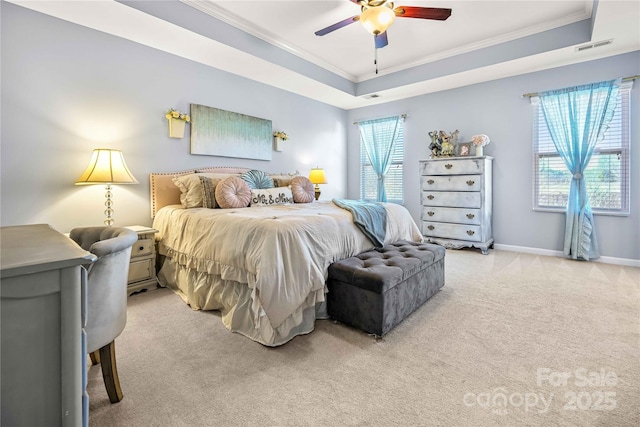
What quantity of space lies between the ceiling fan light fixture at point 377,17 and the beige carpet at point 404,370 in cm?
238

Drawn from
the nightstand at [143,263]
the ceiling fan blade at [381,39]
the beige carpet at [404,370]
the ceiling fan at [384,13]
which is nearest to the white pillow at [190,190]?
the nightstand at [143,263]

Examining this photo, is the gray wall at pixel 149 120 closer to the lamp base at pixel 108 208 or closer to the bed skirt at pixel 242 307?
the lamp base at pixel 108 208

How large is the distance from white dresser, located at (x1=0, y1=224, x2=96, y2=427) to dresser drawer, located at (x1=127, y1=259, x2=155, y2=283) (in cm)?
224

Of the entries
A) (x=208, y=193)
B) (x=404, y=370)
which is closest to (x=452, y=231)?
(x=404, y=370)

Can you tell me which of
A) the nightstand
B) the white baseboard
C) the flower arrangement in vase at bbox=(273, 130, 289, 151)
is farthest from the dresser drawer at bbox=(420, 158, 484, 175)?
the nightstand

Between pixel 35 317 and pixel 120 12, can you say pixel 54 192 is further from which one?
pixel 35 317

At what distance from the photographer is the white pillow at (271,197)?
3344mm

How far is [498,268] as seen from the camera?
3.61 metres

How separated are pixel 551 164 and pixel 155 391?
501 centimetres

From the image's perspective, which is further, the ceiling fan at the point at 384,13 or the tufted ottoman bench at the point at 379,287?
the ceiling fan at the point at 384,13

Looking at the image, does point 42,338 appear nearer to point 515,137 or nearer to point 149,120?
point 149,120

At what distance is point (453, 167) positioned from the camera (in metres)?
4.50

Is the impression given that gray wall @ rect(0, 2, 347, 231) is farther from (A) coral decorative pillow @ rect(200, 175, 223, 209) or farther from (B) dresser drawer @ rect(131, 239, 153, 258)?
(A) coral decorative pillow @ rect(200, 175, 223, 209)

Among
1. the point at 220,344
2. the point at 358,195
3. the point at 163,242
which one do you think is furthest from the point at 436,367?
the point at 358,195
